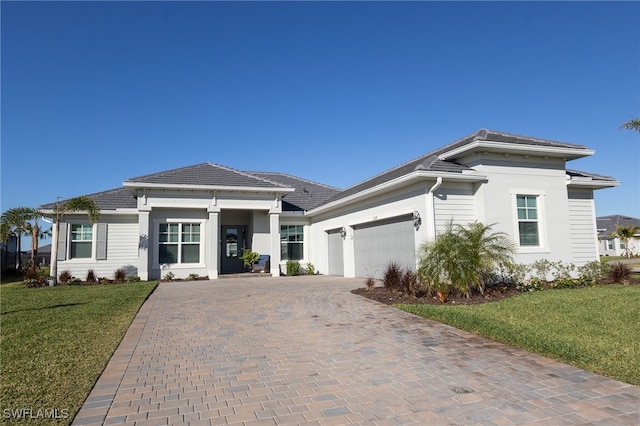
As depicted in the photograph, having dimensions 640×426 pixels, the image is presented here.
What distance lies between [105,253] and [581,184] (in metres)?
21.1

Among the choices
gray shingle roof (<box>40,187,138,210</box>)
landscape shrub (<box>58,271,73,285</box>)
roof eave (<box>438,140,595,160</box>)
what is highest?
roof eave (<box>438,140,595,160</box>)

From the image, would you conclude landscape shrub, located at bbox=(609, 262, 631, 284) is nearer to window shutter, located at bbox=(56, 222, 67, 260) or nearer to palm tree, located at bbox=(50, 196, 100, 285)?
palm tree, located at bbox=(50, 196, 100, 285)

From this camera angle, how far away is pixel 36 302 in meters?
10.6

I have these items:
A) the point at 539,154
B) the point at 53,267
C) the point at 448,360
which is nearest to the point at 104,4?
the point at 53,267

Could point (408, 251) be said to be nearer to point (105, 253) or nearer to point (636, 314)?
point (636, 314)

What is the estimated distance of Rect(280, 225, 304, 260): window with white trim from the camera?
794 inches

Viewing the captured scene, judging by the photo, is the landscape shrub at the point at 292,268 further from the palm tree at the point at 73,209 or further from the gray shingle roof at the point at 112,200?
the palm tree at the point at 73,209

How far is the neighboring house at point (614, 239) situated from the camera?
4369cm

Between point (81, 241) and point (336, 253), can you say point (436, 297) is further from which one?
point (81, 241)

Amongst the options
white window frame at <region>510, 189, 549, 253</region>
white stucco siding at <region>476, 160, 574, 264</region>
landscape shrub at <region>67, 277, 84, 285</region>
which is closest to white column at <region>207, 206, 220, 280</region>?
landscape shrub at <region>67, 277, 84, 285</region>

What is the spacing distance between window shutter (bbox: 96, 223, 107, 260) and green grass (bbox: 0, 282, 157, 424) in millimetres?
7799

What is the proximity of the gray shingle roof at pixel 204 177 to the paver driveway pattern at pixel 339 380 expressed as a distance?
10948mm

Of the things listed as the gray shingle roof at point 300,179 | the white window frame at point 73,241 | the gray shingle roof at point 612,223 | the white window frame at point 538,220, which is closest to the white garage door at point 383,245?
the gray shingle roof at point 300,179

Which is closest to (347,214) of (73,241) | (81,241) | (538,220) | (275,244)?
(275,244)
